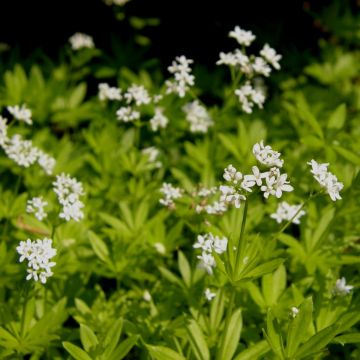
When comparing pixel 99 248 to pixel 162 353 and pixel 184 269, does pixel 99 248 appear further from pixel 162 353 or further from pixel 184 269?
pixel 162 353

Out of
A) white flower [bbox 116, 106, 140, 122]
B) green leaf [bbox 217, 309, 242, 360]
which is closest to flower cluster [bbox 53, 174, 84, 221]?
white flower [bbox 116, 106, 140, 122]

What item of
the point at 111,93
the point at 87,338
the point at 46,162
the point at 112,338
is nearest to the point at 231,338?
the point at 112,338

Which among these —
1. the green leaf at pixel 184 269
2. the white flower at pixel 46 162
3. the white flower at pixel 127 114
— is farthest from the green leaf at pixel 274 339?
the white flower at pixel 46 162

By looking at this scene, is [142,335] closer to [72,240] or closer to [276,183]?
[72,240]

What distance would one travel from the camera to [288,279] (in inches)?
164

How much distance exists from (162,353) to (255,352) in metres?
0.48

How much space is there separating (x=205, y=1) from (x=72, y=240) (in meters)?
3.38

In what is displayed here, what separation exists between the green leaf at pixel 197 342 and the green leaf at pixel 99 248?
2.60ft

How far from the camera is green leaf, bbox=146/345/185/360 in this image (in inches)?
115

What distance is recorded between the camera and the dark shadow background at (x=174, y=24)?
6.23 metres

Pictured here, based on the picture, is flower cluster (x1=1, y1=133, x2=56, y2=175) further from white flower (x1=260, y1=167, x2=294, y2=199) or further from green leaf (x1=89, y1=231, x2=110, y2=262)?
white flower (x1=260, y1=167, x2=294, y2=199)

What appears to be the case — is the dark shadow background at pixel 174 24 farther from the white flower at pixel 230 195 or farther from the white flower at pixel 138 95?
the white flower at pixel 230 195

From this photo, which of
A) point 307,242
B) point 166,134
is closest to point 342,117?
point 307,242

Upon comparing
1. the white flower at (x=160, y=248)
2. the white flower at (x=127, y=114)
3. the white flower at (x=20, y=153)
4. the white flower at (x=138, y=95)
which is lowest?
the white flower at (x=160, y=248)
